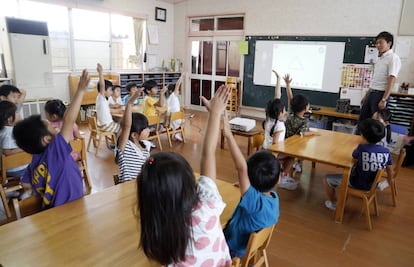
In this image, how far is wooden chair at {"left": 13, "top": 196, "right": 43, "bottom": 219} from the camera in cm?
156

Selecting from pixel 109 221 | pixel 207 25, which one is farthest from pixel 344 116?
pixel 109 221

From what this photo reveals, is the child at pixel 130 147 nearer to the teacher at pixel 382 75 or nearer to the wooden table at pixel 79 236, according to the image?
the wooden table at pixel 79 236

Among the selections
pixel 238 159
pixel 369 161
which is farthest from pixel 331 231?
pixel 238 159

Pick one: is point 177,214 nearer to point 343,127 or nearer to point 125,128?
point 125,128

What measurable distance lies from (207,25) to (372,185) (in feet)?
20.9

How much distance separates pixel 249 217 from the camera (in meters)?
1.51

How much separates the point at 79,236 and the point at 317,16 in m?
6.19

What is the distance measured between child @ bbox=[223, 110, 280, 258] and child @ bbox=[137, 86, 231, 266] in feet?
1.36

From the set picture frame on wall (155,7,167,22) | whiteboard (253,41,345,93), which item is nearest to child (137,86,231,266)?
whiteboard (253,41,345,93)

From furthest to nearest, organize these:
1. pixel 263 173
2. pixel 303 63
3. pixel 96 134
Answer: pixel 303 63 → pixel 96 134 → pixel 263 173

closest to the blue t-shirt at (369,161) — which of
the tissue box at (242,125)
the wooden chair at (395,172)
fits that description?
the wooden chair at (395,172)

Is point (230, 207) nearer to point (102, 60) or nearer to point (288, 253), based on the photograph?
point (288, 253)

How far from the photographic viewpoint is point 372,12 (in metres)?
5.50

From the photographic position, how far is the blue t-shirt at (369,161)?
8.59 ft
